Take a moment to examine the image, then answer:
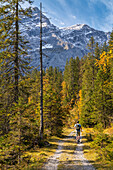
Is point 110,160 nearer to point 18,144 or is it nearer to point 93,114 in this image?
point 18,144

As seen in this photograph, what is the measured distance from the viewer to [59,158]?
10.3 metres

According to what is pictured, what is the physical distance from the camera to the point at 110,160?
9297 millimetres

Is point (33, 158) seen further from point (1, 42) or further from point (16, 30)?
point (16, 30)

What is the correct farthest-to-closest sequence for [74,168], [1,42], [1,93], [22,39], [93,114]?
[93,114] < [22,39] < [1,42] < [1,93] < [74,168]

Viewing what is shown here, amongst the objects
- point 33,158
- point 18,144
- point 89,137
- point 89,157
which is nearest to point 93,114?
point 89,137

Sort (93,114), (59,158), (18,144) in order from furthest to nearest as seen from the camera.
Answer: (93,114)
(59,158)
(18,144)

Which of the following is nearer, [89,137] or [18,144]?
[18,144]

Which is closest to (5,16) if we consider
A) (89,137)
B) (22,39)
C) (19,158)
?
(22,39)

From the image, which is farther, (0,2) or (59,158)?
(0,2)

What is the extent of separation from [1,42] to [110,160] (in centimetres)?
1234

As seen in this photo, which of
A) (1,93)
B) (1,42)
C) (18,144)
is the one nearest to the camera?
(18,144)

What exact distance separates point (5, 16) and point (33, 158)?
12.1m

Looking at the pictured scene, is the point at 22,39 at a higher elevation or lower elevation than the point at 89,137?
higher

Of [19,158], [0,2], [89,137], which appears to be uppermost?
[0,2]
